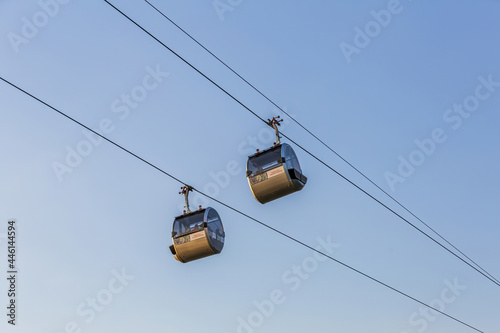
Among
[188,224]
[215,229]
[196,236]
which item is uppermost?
[188,224]

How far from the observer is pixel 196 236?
1327cm

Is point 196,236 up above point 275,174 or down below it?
below

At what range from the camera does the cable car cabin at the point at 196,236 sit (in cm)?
1323

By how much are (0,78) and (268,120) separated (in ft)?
19.3

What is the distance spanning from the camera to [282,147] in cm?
1234

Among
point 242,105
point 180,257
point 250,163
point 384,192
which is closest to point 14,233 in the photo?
point 180,257

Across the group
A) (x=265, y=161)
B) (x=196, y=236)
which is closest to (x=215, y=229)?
(x=196, y=236)

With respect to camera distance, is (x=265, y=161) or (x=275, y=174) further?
(x=265, y=161)

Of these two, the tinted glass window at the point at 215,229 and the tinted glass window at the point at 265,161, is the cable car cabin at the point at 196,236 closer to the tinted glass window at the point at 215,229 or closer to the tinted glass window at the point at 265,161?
the tinted glass window at the point at 215,229

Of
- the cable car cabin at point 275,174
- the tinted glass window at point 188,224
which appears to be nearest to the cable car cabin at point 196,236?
the tinted glass window at point 188,224

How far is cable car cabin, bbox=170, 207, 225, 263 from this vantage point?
521 inches

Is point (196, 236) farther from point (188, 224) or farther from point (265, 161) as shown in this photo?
point (265, 161)

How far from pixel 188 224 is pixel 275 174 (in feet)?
8.62

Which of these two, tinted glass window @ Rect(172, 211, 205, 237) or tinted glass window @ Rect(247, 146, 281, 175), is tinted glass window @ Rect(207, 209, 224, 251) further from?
tinted glass window @ Rect(247, 146, 281, 175)
